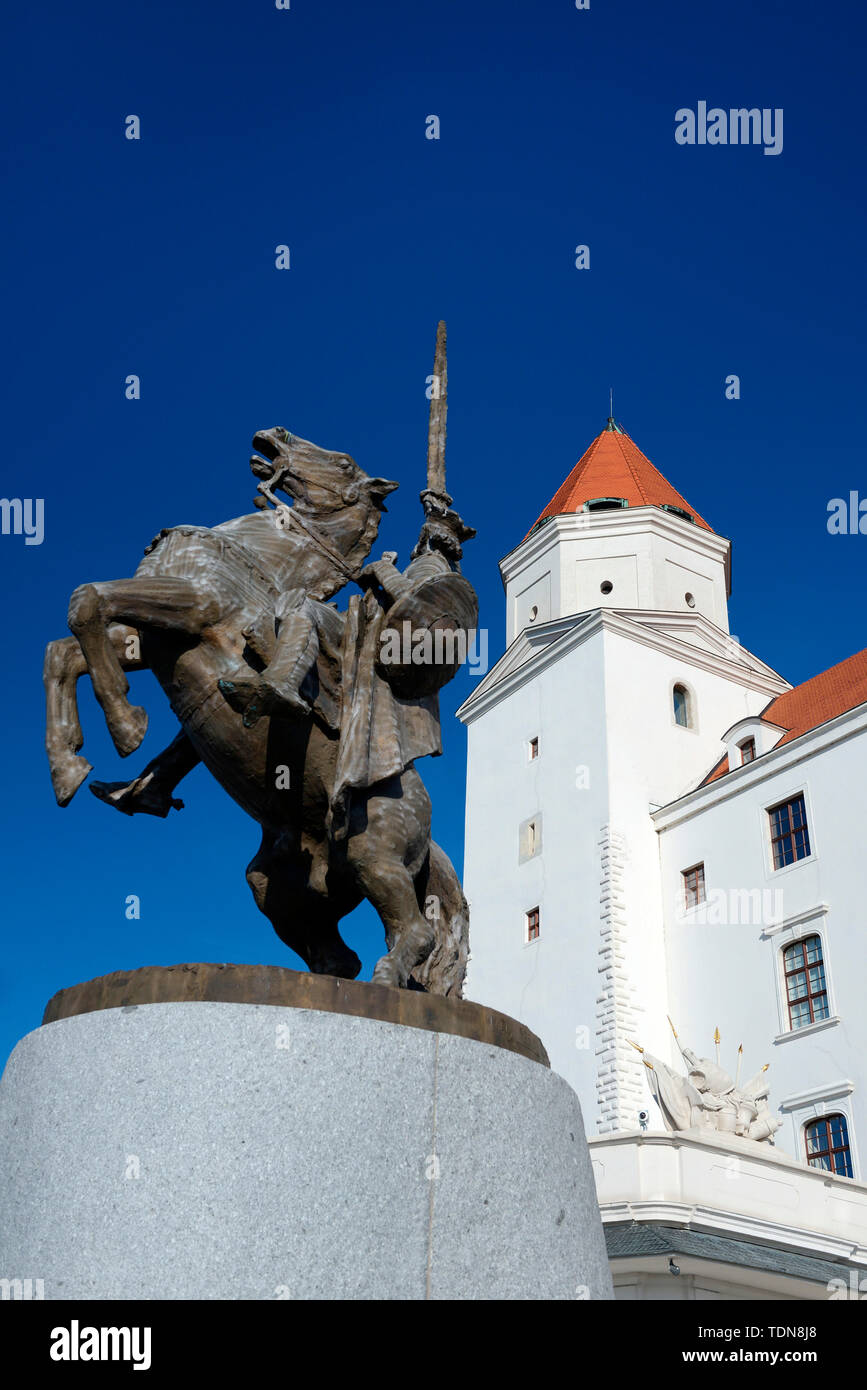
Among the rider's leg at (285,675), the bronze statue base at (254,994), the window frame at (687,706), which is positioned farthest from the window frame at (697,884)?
the bronze statue base at (254,994)

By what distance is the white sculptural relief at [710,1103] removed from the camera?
21766mm

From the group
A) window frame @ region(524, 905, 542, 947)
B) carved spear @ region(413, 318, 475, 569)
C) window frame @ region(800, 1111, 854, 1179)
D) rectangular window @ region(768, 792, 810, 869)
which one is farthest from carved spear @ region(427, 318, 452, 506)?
window frame @ region(524, 905, 542, 947)

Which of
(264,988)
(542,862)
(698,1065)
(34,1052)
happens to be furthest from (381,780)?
(542,862)

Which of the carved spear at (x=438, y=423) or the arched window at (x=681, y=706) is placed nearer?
the carved spear at (x=438, y=423)

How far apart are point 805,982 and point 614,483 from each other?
830 inches

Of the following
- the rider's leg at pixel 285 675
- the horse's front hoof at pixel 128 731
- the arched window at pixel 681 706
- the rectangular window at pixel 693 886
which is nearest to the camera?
the rider's leg at pixel 285 675

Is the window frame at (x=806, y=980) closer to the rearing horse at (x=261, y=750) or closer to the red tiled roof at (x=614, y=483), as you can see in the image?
the red tiled roof at (x=614, y=483)

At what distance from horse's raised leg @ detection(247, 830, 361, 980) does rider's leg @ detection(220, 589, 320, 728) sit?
942 millimetres

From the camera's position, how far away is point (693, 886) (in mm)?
31984

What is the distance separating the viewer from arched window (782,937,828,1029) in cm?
2692

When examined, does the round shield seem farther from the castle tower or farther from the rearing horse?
the castle tower

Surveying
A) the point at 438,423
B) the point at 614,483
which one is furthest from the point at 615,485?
the point at 438,423

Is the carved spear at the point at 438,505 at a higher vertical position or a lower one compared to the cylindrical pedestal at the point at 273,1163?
higher

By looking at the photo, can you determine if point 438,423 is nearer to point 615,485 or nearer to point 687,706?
point 687,706
